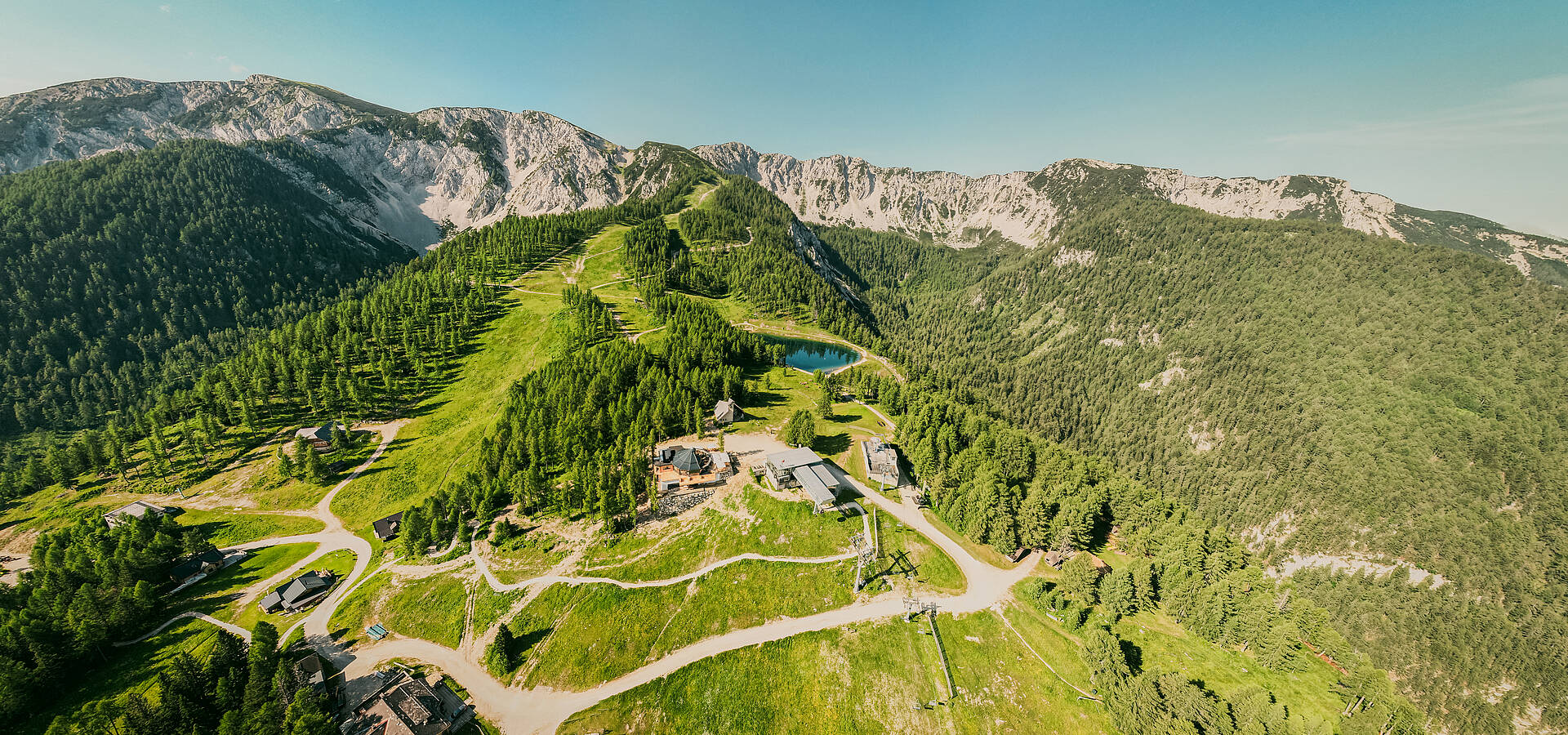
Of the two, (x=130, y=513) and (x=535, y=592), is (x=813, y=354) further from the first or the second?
(x=130, y=513)

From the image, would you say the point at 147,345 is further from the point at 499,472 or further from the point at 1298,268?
the point at 1298,268

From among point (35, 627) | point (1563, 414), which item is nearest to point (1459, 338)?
point (1563, 414)

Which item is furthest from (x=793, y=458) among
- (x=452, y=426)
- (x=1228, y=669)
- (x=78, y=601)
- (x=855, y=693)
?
(x=78, y=601)

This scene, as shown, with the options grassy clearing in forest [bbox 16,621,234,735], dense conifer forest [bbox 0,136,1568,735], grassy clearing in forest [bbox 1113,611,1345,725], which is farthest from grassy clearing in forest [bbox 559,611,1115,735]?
grassy clearing in forest [bbox 16,621,234,735]

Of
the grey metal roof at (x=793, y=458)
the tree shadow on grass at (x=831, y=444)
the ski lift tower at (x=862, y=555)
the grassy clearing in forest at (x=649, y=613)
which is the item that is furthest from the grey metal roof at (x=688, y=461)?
the ski lift tower at (x=862, y=555)

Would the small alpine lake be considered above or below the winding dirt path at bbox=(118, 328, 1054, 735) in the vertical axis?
above

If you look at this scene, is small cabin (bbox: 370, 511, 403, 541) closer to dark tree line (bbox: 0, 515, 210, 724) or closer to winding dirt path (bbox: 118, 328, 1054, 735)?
winding dirt path (bbox: 118, 328, 1054, 735)
